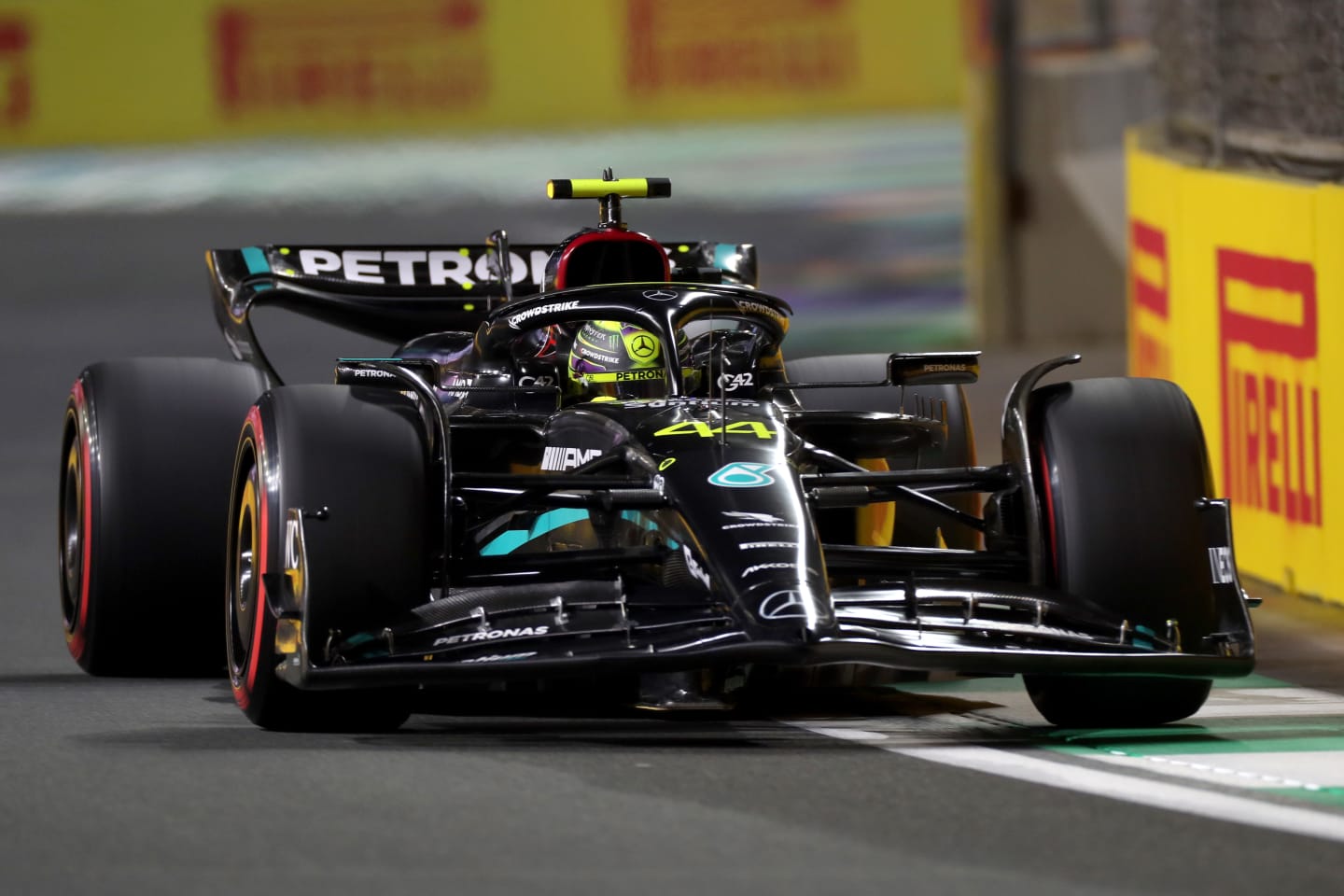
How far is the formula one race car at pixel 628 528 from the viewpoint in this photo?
7.25m

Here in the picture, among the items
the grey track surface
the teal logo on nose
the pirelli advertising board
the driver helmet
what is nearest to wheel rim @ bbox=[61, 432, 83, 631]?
the grey track surface

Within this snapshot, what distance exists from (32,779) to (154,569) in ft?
6.92

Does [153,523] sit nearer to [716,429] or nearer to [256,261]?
[256,261]

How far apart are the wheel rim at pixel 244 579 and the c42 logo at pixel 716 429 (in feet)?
3.83

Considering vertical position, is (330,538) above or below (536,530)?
above

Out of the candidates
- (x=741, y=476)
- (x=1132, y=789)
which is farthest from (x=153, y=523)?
(x=1132, y=789)

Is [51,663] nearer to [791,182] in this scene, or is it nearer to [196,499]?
[196,499]

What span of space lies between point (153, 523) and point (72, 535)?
0.82 meters

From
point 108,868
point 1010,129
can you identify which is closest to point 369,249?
point 108,868

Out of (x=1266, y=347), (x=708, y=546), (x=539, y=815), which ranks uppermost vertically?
(x=708, y=546)

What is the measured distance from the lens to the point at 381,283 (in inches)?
429

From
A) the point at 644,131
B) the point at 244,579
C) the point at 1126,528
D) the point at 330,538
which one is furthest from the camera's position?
the point at 644,131

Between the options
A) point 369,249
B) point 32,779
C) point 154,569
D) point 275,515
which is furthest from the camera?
point 369,249

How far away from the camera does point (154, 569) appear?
357 inches
